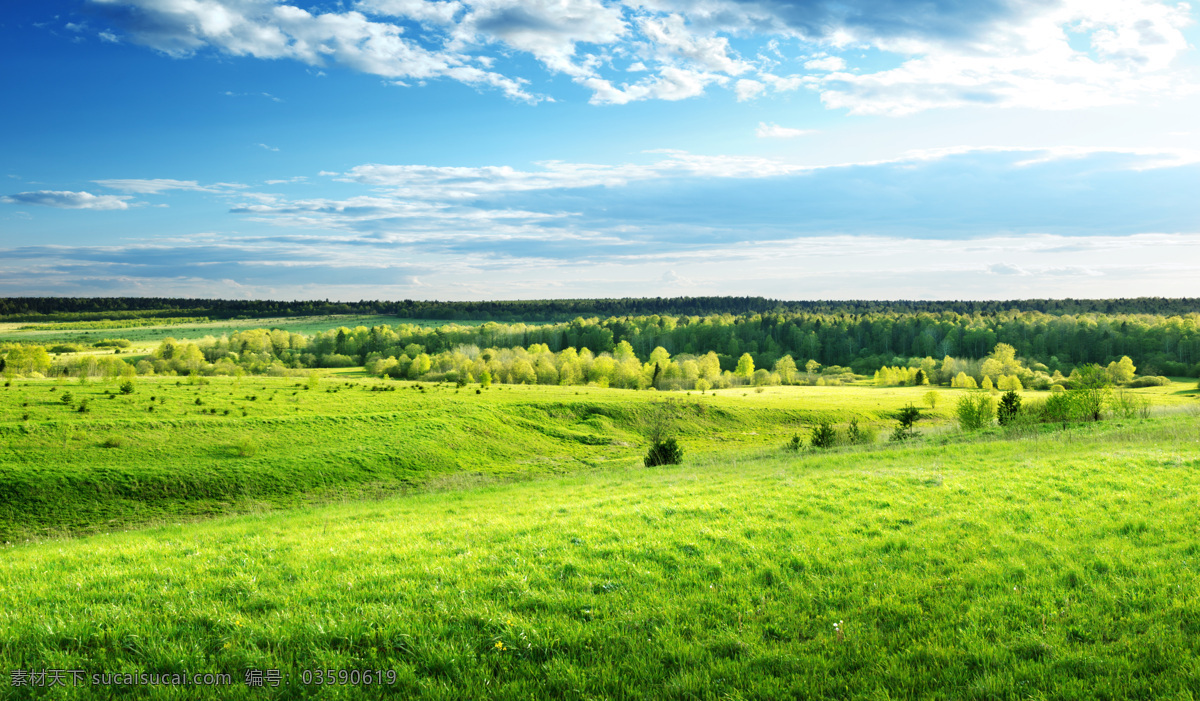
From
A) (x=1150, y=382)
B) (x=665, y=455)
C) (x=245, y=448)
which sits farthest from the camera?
(x=1150, y=382)

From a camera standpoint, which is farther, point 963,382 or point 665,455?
point 963,382

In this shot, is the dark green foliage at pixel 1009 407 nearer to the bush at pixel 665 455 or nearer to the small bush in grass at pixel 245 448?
the bush at pixel 665 455

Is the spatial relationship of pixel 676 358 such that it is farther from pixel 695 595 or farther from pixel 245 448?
pixel 695 595

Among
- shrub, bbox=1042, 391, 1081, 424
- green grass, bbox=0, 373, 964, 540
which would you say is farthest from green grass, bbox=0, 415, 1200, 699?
shrub, bbox=1042, 391, 1081, 424

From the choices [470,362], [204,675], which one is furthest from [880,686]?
[470,362]

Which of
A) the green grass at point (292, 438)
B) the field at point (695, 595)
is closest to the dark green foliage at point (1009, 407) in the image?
the green grass at point (292, 438)

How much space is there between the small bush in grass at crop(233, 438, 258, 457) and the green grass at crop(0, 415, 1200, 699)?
36.2 metres

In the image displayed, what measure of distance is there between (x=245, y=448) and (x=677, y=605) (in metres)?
48.8

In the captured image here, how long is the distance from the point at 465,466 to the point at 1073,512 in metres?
47.4

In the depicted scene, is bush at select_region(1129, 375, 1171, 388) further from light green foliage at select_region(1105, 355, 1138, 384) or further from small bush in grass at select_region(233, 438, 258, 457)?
small bush in grass at select_region(233, 438, 258, 457)

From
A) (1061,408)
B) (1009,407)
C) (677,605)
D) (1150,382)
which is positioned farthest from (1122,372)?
(677,605)

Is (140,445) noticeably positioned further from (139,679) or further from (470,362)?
(470,362)

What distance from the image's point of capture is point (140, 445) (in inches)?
1763

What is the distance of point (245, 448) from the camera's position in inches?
1852
